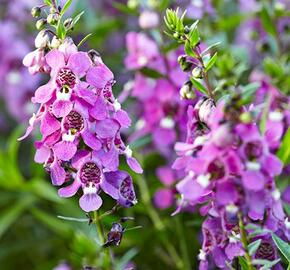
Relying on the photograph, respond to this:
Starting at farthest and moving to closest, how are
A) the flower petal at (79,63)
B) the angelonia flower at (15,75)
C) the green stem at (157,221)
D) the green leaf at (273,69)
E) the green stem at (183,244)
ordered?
the angelonia flower at (15,75), the green stem at (157,221), the green stem at (183,244), the green leaf at (273,69), the flower petal at (79,63)

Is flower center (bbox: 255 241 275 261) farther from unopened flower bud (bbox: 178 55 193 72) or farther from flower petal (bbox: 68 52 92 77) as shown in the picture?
flower petal (bbox: 68 52 92 77)

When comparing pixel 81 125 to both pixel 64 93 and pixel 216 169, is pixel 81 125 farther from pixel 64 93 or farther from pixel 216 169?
pixel 216 169

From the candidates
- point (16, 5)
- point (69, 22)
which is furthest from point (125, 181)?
point (16, 5)

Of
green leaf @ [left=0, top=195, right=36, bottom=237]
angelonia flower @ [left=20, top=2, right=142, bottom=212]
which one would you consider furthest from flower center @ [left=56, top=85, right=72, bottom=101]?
green leaf @ [left=0, top=195, right=36, bottom=237]

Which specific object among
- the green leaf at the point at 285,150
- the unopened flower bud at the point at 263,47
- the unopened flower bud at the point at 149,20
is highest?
the green leaf at the point at 285,150

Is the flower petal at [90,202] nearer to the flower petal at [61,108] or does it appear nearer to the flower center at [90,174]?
the flower center at [90,174]

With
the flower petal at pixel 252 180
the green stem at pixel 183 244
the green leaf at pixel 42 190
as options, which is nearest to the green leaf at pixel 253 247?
the flower petal at pixel 252 180

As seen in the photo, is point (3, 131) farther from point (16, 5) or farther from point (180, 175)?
point (180, 175)
